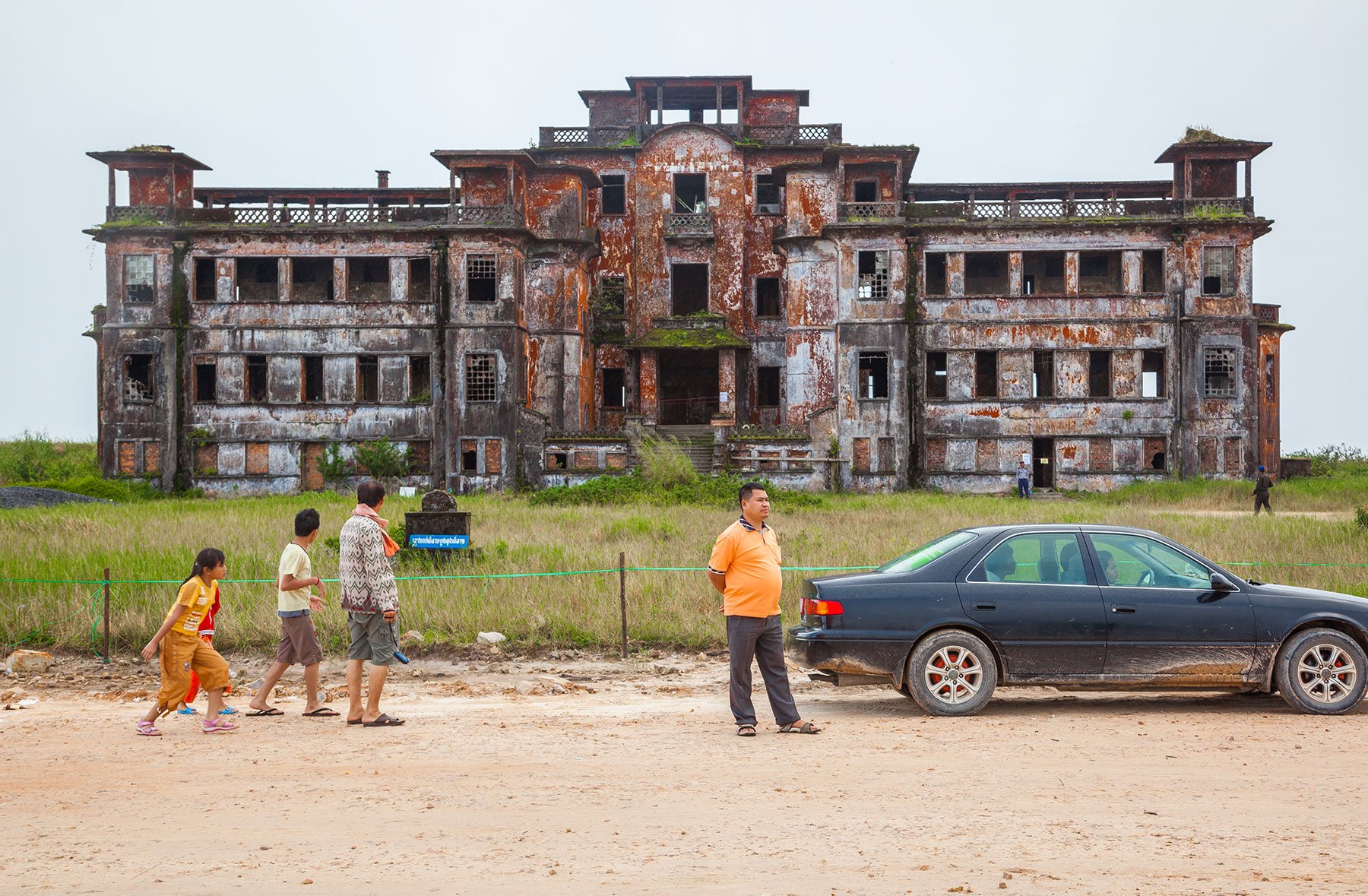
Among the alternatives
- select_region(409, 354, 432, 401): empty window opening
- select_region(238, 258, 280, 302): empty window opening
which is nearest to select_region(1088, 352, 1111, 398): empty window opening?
select_region(409, 354, 432, 401): empty window opening

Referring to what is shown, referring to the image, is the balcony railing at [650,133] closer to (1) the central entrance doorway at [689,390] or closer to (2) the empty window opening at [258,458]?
(1) the central entrance doorway at [689,390]

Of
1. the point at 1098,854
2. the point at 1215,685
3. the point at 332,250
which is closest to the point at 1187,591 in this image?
the point at 1215,685

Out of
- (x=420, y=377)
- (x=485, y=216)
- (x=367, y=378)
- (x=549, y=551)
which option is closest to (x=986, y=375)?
(x=485, y=216)

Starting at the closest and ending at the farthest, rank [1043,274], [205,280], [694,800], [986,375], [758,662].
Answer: [694,800] → [758,662] → [205,280] → [986,375] → [1043,274]

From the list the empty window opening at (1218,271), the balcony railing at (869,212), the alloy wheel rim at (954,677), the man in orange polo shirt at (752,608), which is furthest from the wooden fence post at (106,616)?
the empty window opening at (1218,271)

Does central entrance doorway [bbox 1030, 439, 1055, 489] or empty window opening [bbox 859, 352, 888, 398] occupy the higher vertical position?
empty window opening [bbox 859, 352, 888, 398]

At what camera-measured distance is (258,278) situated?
43.8 m

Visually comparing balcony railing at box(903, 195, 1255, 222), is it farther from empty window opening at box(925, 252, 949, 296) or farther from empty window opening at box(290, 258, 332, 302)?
empty window opening at box(290, 258, 332, 302)

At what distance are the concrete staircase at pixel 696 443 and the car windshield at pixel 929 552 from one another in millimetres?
27033

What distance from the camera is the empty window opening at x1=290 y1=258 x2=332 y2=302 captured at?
4341 centimetres

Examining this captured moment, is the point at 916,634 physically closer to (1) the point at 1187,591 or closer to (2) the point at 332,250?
(1) the point at 1187,591

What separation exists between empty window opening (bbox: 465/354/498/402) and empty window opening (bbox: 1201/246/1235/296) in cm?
2394

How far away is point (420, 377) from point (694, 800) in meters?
36.1

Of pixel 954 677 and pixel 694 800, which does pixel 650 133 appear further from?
pixel 694 800
